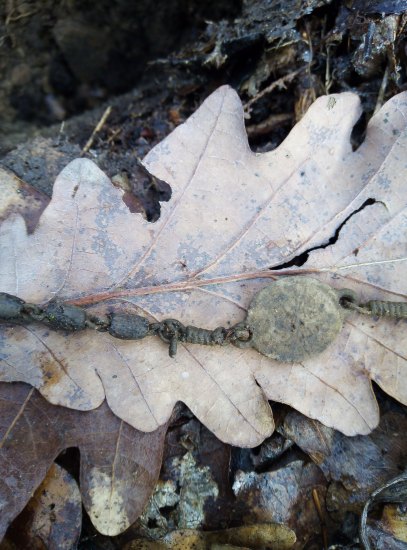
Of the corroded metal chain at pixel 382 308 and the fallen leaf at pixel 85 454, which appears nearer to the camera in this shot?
the fallen leaf at pixel 85 454

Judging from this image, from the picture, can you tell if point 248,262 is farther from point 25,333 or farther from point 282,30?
point 282,30

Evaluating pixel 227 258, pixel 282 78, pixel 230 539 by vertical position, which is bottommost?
pixel 230 539

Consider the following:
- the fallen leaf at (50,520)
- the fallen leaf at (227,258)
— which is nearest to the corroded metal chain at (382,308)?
the fallen leaf at (227,258)

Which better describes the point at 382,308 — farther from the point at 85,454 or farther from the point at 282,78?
the point at 85,454

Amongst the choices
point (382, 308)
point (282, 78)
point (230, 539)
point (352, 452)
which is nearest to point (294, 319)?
point (382, 308)

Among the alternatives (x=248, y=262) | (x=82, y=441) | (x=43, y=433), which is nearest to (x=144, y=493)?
(x=82, y=441)

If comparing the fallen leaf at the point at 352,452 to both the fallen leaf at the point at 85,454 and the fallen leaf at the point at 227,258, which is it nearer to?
the fallen leaf at the point at 227,258

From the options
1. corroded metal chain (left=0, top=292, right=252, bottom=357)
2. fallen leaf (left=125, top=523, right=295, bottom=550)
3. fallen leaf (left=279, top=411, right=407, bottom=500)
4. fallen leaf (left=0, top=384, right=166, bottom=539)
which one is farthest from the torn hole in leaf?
fallen leaf (left=125, top=523, right=295, bottom=550)
